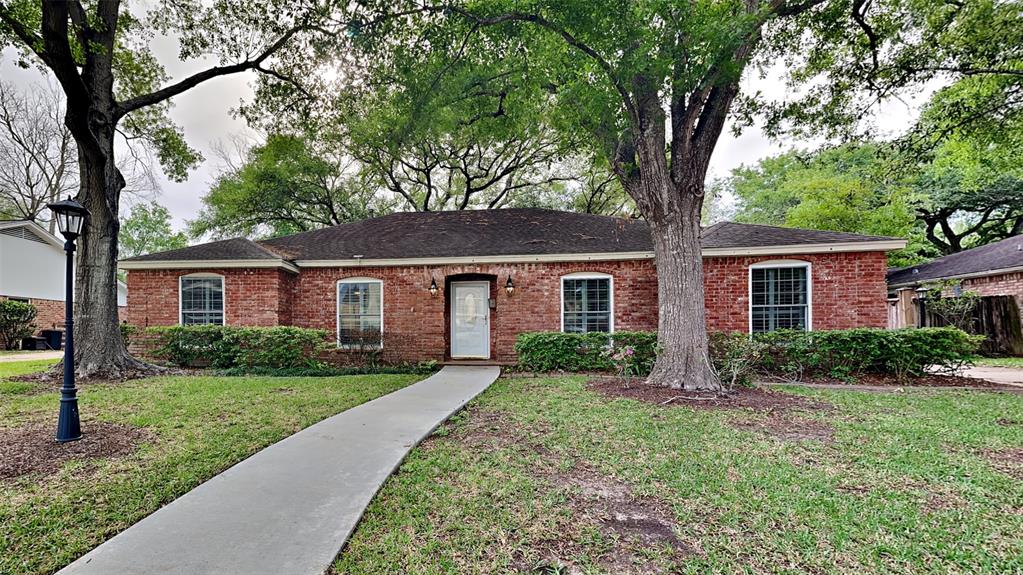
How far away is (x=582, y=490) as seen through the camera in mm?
3152

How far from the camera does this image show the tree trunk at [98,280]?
8164mm

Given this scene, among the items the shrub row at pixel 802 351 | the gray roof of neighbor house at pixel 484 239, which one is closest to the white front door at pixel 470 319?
the gray roof of neighbor house at pixel 484 239

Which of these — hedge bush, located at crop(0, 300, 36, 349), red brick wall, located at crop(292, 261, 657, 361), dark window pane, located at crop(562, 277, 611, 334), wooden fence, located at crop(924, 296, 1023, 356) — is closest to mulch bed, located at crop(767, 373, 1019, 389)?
red brick wall, located at crop(292, 261, 657, 361)

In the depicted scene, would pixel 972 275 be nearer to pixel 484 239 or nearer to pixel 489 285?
pixel 489 285

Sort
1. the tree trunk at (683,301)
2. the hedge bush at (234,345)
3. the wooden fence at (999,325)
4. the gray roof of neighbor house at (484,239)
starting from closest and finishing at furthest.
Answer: the tree trunk at (683,301) < the hedge bush at (234,345) < the gray roof of neighbor house at (484,239) < the wooden fence at (999,325)

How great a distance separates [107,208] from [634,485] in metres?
11.1

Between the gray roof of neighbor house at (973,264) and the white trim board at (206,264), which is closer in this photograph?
the white trim board at (206,264)

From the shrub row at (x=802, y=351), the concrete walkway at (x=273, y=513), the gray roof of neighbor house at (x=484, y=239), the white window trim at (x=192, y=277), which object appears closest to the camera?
the concrete walkway at (x=273, y=513)

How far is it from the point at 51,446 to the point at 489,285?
826 centimetres

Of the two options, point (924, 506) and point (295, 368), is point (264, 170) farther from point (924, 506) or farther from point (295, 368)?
point (924, 506)

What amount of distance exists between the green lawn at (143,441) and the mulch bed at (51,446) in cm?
10

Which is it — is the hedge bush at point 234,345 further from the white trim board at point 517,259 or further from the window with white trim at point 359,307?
the white trim board at point 517,259

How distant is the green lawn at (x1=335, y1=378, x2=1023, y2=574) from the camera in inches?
90.5

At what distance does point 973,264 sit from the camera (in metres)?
13.6
